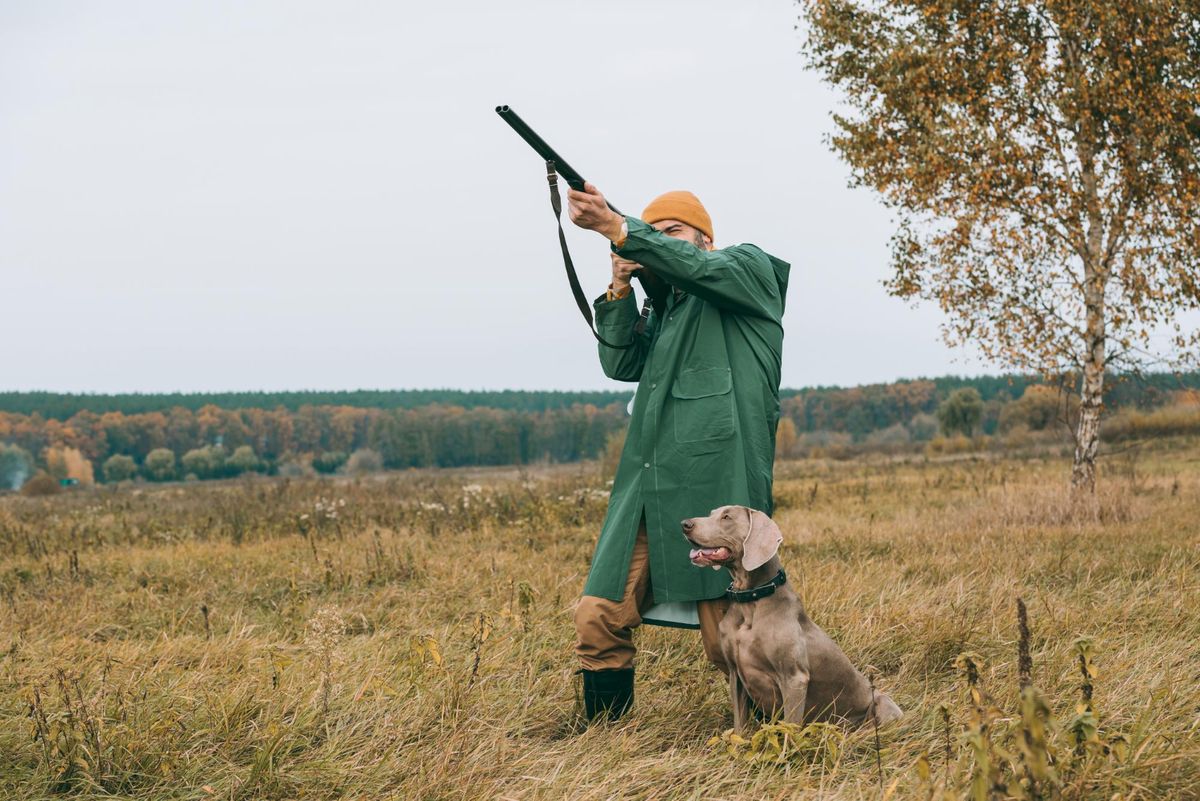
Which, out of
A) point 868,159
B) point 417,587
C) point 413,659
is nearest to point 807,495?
point 868,159

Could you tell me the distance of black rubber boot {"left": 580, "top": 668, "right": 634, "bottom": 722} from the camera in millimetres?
3840

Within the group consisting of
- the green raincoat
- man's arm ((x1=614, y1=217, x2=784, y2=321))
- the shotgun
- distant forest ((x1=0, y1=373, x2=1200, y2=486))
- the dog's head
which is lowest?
distant forest ((x1=0, y1=373, x2=1200, y2=486))

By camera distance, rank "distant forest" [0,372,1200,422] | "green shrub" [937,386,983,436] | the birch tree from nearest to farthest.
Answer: the birch tree
"green shrub" [937,386,983,436]
"distant forest" [0,372,1200,422]

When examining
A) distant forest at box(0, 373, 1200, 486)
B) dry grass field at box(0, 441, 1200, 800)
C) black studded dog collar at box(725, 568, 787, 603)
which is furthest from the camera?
Result: distant forest at box(0, 373, 1200, 486)

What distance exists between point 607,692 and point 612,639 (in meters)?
0.28

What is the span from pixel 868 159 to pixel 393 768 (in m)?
10.2

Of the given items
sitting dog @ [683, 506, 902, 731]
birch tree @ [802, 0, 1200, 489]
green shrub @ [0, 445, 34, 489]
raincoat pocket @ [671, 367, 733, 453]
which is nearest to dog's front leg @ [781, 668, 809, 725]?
sitting dog @ [683, 506, 902, 731]

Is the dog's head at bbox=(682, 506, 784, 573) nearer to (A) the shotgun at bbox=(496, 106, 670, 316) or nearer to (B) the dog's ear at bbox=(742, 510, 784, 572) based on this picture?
(B) the dog's ear at bbox=(742, 510, 784, 572)

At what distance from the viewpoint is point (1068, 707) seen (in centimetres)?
386

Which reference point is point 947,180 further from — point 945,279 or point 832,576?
point 832,576

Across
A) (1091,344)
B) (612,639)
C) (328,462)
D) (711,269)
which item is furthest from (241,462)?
(711,269)

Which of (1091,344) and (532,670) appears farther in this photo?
(1091,344)

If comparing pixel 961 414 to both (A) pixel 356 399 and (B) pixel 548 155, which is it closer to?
(B) pixel 548 155

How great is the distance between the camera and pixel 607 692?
3859mm
